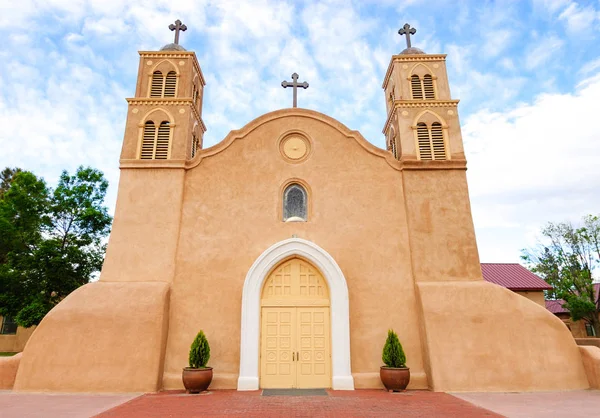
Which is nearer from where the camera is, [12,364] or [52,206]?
[12,364]

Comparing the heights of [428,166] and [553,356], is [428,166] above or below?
above

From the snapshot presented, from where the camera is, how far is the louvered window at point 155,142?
1316cm

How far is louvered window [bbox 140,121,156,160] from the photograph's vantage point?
13.2 metres

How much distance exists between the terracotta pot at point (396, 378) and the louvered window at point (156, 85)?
1190 cm

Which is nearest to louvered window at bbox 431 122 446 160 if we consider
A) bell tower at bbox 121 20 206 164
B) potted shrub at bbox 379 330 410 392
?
potted shrub at bbox 379 330 410 392

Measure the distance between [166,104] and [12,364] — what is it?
9.15m

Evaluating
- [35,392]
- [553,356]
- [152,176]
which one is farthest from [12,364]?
[553,356]

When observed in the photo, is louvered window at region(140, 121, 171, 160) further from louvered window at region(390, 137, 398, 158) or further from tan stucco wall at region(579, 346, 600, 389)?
tan stucco wall at region(579, 346, 600, 389)

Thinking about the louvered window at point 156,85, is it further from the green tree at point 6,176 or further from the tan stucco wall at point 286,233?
the green tree at point 6,176

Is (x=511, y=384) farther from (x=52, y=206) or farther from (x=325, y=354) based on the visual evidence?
(x=52, y=206)

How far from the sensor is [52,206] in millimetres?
20062

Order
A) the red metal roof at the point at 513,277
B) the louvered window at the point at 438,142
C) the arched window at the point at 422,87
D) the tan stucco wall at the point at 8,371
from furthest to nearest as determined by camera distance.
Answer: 1. the red metal roof at the point at 513,277
2. the arched window at the point at 422,87
3. the louvered window at the point at 438,142
4. the tan stucco wall at the point at 8,371

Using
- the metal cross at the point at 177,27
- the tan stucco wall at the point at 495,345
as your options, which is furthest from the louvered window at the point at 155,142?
the tan stucco wall at the point at 495,345

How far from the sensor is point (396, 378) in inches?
394
